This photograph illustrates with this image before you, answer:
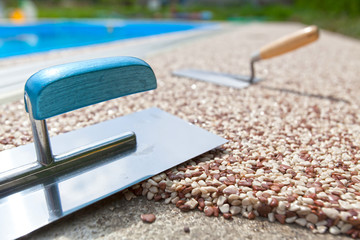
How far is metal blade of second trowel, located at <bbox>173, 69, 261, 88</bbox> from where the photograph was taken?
296 cm

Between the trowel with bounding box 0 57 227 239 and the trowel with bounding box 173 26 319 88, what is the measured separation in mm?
1465

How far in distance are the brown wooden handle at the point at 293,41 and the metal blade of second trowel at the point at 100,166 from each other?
1386 mm

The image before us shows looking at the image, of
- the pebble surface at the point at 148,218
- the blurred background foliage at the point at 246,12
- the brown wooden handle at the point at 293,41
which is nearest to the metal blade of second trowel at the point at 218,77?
the brown wooden handle at the point at 293,41

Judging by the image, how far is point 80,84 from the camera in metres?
1.17

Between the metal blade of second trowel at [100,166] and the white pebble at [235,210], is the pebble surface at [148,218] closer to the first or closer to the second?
the metal blade of second trowel at [100,166]

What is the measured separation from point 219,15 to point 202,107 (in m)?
12.1

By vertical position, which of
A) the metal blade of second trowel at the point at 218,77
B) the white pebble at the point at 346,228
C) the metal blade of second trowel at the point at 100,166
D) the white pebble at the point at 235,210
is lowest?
the white pebble at the point at 235,210

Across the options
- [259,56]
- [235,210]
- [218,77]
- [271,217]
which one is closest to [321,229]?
[271,217]

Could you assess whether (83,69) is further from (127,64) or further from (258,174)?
(258,174)

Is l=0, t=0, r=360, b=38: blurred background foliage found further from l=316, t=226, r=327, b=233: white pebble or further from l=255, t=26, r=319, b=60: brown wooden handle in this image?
l=316, t=226, r=327, b=233: white pebble

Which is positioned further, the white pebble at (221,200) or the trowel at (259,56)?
the trowel at (259,56)

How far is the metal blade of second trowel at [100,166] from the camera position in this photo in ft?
3.65

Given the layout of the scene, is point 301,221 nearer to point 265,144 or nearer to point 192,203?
point 192,203

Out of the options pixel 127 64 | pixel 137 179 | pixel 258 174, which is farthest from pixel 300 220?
pixel 127 64
